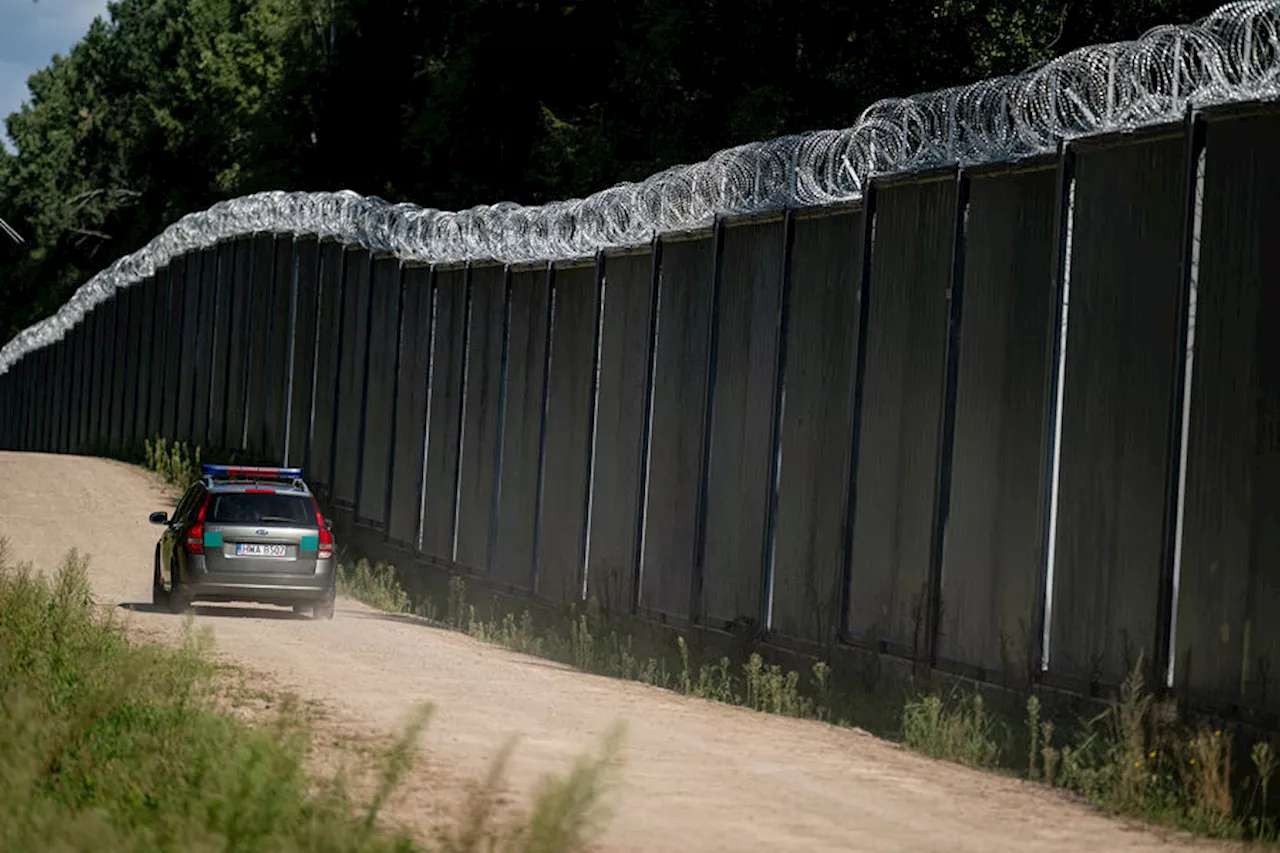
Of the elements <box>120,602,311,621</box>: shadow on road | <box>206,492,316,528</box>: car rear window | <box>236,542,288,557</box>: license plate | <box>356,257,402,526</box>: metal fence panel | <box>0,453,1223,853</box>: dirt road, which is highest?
<box>356,257,402,526</box>: metal fence panel

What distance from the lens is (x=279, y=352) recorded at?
1454 inches

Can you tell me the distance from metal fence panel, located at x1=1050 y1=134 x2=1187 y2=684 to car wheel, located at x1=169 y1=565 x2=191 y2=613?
35.8 feet

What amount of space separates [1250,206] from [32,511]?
25244mm

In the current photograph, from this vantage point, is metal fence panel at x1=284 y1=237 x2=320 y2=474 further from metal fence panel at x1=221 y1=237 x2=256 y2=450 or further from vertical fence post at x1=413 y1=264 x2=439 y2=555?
vertical fence post at x1=413 y1=264 x2=439 y2=555

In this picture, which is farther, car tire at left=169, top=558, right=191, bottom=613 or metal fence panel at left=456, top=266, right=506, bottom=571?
metal fence panel at left=456, top=266, right=506, bottom=571

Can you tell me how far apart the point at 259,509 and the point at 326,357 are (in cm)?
1215

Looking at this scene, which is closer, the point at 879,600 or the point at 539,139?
the point at 879,600

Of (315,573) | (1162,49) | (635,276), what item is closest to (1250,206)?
(1162,49)

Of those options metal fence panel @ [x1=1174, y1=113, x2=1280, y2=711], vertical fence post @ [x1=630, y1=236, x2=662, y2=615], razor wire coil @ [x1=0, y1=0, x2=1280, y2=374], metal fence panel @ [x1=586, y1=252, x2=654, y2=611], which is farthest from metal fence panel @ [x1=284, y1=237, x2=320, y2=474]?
metal fence panel @ [x1=1174, y1=113, x2=1280, y2=711]

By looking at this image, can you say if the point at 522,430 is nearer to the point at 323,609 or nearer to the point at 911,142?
the point at 323,609

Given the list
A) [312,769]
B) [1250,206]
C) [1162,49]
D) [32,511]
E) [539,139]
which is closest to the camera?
[312,769]

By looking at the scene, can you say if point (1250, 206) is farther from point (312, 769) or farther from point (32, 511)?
point (32, 511)

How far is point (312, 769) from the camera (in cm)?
1025

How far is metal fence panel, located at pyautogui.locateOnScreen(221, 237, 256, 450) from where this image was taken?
130 feet
